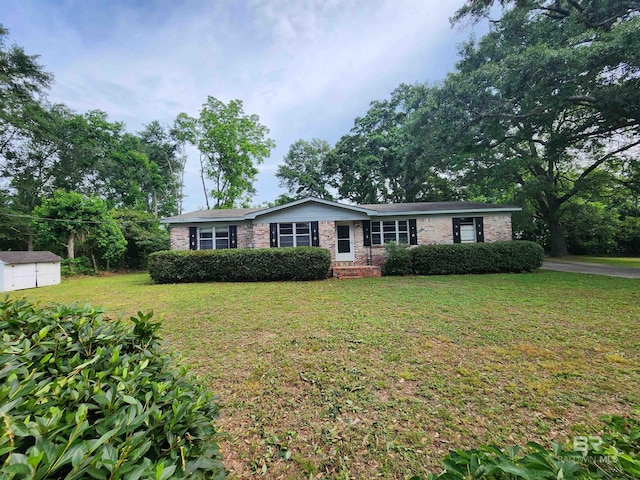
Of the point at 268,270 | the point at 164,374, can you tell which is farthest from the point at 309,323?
the point at 268,270

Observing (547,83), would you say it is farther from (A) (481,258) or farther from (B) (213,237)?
(B) (213,237)

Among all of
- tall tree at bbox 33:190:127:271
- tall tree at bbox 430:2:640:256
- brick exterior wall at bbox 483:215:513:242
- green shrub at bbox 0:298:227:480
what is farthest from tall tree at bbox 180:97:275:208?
green shrub at bbox 0:298:227:480

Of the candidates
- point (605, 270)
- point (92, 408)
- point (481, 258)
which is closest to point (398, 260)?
point (481, 258)

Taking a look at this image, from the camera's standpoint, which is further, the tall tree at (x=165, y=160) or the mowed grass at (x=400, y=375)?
the tall tree at (x=165, y=160)

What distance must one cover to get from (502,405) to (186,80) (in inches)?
656

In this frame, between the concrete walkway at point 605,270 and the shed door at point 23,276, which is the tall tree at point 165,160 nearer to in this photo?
the shed door at point 23,276

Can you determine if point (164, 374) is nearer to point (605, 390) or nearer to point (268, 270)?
point (605, 390)

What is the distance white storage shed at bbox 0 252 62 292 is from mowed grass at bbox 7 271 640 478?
978cm

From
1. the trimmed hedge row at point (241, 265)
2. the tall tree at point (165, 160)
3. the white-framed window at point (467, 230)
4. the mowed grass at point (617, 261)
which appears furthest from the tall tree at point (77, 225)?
the mowed grass at point (617, 261)

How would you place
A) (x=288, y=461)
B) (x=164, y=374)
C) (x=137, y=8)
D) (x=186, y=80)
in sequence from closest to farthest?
(x=164, y=374), (x=288, y=461), (x=137, y=8), (x=186, y=80)

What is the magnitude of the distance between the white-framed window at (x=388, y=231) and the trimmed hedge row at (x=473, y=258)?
1.91m

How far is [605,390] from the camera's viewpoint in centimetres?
261

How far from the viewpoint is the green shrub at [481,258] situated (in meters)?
10.4

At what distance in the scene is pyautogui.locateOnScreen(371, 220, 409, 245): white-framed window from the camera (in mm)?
12656
